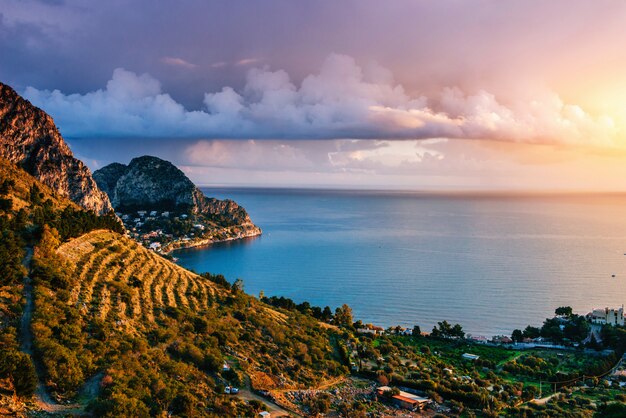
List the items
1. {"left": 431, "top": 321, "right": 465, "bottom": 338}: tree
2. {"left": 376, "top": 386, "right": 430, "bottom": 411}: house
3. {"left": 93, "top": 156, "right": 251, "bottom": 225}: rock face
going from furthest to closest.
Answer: {"left": 93, "top": 156, "right": 251, "bottom": 225}: rock face
{"left": 431, "top": 321, "right": 465, "bottom": 338}: tree
{"left": 376, "top": 386, "right": 430, "bottom": 411}: house

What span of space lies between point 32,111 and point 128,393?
100m

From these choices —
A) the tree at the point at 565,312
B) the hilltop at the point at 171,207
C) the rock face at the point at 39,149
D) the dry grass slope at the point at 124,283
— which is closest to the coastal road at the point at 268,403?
the dry grass slope at the point at 124,283

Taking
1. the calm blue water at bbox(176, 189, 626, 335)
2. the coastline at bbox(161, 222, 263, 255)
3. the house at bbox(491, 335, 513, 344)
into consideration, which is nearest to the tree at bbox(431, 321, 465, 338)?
the house at bbox(491, 335, 513, 344)

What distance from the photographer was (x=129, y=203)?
182m

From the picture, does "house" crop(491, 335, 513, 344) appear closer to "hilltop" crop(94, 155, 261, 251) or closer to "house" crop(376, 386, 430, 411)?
"house" crop(376, 386, 430, 411)

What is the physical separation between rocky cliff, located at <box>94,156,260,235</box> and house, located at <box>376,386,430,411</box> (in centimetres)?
14529

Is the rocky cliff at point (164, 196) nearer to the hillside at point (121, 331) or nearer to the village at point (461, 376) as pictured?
the village at point (461, 376)

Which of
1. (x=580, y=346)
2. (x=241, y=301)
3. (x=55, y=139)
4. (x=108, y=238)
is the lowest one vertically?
(x=580, y=346)

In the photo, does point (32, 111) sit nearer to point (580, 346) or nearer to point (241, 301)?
point (241, 301)

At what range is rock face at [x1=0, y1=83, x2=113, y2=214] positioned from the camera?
9538 cm

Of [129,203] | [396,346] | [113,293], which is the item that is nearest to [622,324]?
[396,346]

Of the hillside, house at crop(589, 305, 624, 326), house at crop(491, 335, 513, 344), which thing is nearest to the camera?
the hillside

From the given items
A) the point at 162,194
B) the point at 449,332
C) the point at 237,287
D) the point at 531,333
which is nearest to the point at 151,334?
the point at 237,287

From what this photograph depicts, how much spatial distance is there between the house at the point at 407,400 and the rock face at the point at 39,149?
8389cm
